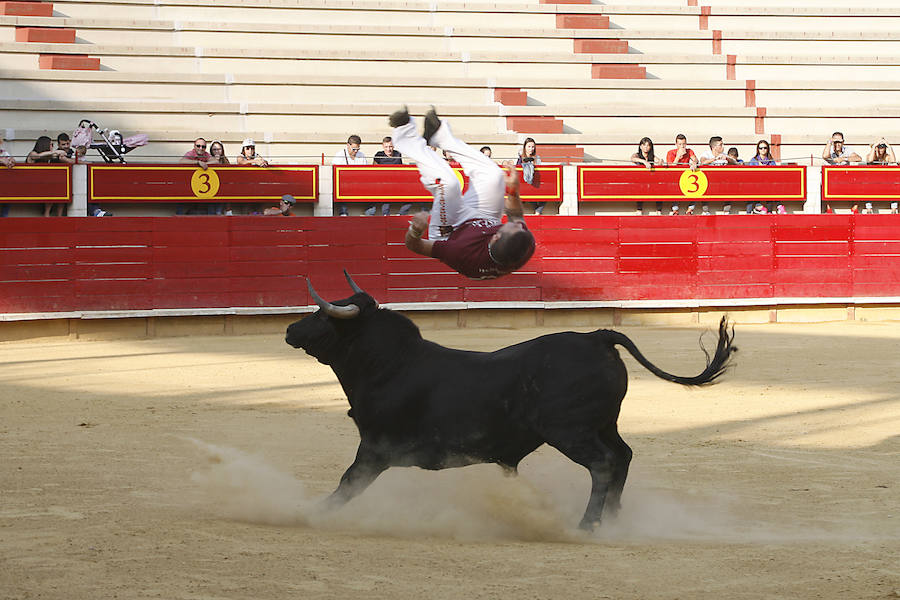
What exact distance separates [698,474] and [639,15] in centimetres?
1359

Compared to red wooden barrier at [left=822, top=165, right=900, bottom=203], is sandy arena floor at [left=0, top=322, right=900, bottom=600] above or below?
below

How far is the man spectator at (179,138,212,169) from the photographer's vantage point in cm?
1237

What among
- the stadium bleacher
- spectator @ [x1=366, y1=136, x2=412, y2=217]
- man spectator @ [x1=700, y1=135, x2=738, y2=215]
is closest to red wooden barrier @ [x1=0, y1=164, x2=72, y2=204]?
the stadium bleacher

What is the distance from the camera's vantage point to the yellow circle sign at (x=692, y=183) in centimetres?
1373

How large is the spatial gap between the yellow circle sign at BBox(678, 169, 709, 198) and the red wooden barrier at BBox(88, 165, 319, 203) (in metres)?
4.25

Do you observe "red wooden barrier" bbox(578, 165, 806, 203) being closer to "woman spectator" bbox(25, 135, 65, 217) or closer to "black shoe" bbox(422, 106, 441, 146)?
"woman spectator" bbox(25, 135, 65, 217)

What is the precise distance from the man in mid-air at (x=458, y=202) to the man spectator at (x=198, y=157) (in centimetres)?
831

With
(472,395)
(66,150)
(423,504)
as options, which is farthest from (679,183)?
(472,395)

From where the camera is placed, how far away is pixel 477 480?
4852mm

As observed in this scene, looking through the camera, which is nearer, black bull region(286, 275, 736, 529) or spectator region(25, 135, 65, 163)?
black bull region(286, 275, 736, 529)

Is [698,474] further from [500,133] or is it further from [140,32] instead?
[140,32]

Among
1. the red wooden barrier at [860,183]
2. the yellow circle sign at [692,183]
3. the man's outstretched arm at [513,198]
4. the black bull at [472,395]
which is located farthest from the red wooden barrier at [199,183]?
the man's outstretched arm at [513,198]

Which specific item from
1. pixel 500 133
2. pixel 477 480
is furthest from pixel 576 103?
pixel 477 480

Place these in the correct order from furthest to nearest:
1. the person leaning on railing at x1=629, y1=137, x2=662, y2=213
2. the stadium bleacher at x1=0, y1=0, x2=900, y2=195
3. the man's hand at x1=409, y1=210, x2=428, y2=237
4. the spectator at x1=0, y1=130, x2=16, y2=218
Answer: the stadium bleacher at x1=0, y1=0, x2=900, y2=195, the person leaning on railing at x1=629, y1=137, x2=662, y2=213, the spectator at x1=0, y1=130, x2=16, y2=218, the man's hand at x1=409, y1=210, x2=428, y2=237
